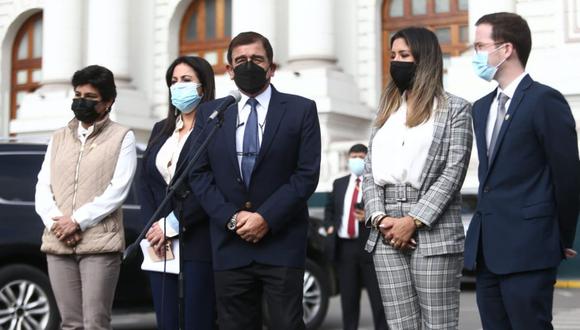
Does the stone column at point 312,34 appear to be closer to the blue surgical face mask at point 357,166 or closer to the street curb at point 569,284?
the street curb at point 569,284

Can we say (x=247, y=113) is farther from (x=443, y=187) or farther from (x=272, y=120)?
(x=443, y=187)

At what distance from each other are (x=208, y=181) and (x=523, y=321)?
6.08 ft

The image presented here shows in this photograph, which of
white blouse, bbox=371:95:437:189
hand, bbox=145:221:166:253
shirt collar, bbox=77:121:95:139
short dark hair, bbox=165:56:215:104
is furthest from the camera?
shirt collar, bbox=77:121:95:139

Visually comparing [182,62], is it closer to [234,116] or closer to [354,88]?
[234,116]

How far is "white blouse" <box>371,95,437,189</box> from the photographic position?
494 cm

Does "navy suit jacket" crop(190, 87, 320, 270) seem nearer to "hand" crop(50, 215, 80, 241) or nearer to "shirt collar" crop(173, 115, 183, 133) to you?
"shirt collar" crop(173, 115, 183, 133)

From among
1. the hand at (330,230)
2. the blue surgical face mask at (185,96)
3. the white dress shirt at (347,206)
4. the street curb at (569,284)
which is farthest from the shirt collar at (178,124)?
the street curb at (569,284)

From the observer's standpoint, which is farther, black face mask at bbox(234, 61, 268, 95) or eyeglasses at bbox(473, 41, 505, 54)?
black face mask at bbox(234, 61, 268, 95)

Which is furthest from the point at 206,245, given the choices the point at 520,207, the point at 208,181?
the point at 520,207

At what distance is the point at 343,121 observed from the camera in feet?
69.1

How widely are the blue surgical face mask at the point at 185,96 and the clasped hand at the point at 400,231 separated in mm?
1820

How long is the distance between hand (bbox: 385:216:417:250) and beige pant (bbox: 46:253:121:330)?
2106 millimetres

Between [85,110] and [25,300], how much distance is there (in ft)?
9.69

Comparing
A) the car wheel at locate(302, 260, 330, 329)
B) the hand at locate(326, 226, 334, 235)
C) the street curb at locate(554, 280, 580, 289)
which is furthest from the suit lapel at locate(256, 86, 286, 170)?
the street curb at locate(554, 280, 580, 289)
